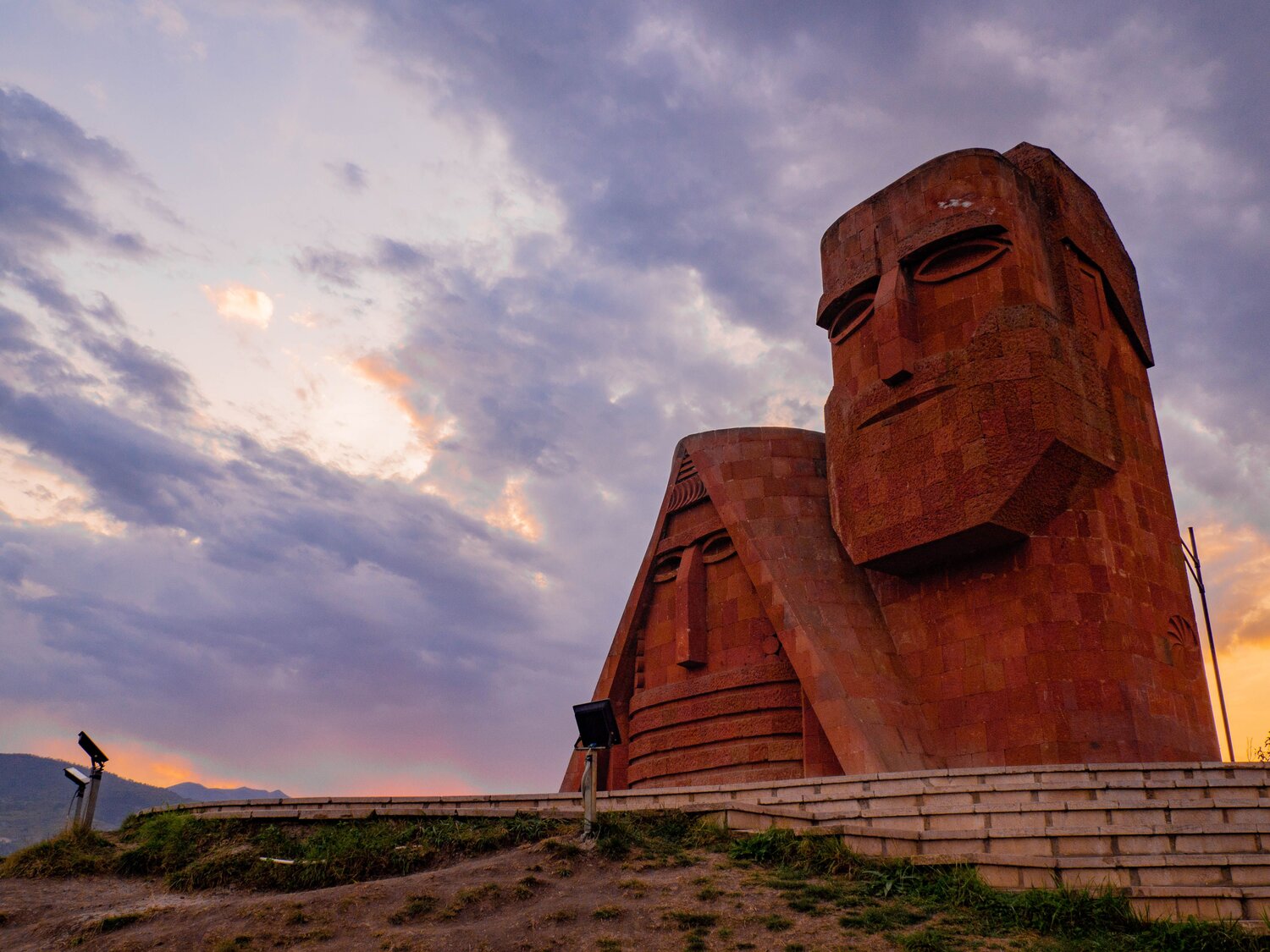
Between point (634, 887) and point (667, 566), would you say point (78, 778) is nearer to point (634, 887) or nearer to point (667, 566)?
point (634, 887)

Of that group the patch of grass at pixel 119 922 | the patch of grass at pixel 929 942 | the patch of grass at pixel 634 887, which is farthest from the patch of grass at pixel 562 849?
the patch of grass at pixel 119 922

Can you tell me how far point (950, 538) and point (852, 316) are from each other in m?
4.57

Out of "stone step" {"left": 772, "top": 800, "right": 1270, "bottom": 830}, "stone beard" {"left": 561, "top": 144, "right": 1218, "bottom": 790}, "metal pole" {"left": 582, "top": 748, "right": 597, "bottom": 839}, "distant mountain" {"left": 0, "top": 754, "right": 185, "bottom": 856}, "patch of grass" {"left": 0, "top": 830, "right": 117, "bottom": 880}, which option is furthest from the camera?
"distant mountain" {"left": 0, "top": 754, "right": 185, "bottom": 856}

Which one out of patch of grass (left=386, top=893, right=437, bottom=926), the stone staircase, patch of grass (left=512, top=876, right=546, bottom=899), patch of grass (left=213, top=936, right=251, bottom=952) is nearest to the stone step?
the stone staircase

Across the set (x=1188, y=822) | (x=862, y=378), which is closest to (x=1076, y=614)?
(x=862, y=378)

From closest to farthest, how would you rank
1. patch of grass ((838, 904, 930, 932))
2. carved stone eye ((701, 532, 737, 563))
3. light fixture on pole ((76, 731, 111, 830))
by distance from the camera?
patch of grass ((838, 904, 930, 932)) < light fixture on pole ((76, 731, 111, 830)) < carved stone eye ((701, 532, 737, 563))

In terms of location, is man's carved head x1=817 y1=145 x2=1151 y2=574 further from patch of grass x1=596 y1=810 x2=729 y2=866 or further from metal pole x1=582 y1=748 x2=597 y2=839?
metal pole x1=582 y1=748 x2=597 y2=839

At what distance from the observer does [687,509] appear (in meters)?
18.9

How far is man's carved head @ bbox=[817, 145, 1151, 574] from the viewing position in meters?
14.1

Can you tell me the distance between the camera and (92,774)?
12117 mm

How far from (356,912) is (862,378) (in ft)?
37.2

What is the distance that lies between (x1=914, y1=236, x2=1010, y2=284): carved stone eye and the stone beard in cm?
4

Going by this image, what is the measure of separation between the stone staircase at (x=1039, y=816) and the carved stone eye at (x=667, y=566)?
306 inches

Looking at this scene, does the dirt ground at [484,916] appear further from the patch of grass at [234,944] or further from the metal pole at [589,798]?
the metal pole at [589,798]
